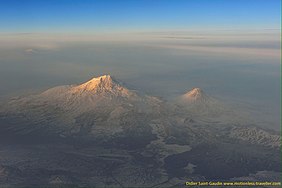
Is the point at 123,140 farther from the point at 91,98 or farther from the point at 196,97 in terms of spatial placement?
the point at 196,97

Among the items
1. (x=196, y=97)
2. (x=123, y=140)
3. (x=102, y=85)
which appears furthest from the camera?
(x=196, y=97)

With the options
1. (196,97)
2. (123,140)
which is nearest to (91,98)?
(123,140)

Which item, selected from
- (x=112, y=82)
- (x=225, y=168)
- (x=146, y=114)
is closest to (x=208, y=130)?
(x=146, y=114)

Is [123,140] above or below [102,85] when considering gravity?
below

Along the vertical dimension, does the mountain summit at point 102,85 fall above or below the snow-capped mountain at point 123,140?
above

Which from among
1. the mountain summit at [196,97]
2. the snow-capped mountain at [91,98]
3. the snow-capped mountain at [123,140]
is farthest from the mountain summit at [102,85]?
the mountain summit at [196,97]

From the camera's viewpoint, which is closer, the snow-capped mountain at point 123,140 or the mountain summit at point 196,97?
the snow-capped mountain at point 123,140

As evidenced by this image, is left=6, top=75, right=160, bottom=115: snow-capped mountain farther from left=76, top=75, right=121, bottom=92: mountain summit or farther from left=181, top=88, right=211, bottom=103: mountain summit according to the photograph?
left=181, top=88, right=211, bottom=103: mountain summit

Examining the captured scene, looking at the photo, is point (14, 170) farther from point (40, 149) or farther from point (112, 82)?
point (112, 82)

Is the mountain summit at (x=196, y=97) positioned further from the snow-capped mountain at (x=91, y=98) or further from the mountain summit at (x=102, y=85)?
the mountain summit at (x=102, y=85)

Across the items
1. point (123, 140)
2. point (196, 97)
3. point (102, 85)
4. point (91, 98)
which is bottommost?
point (123, 140)

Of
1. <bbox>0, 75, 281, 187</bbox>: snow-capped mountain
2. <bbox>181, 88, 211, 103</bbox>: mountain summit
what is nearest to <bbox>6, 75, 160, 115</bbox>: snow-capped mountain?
<bbox>0, 75, 281, 187</bbox>: snow-capped mountain
